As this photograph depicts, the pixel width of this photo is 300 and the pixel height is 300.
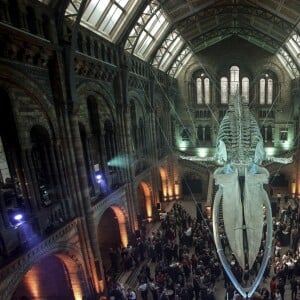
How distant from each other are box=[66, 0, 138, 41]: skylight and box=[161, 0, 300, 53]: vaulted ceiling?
2293 millimetres

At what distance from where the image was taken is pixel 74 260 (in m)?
11.6

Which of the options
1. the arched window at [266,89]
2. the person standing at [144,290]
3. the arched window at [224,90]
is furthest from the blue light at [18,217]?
the arched window at [266,89]

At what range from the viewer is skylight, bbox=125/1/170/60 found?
15.4 m

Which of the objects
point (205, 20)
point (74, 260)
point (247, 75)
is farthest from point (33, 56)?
point (247, 75)

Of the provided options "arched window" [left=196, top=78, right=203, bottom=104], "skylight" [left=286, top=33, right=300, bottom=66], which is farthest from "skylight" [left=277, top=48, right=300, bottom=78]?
"arched window" [left=196, top=78, right=203, bottom=104]

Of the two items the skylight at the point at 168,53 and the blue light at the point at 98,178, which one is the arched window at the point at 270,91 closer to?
the skylight at the point at 168,53

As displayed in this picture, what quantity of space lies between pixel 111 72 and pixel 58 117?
537 cm

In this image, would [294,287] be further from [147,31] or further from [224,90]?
[224,90]

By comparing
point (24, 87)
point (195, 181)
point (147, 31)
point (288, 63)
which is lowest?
point (195, 181)

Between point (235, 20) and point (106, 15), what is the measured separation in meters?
13.8

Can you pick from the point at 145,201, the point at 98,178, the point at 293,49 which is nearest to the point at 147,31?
the point at 98,178

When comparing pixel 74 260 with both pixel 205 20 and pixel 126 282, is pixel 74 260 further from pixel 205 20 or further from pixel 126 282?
pixel 205 20

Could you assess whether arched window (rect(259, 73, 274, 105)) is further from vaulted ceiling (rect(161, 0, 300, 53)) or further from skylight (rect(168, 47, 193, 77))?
skylight (rect(168, 47, 193, 77))

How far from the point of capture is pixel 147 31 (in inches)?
687
